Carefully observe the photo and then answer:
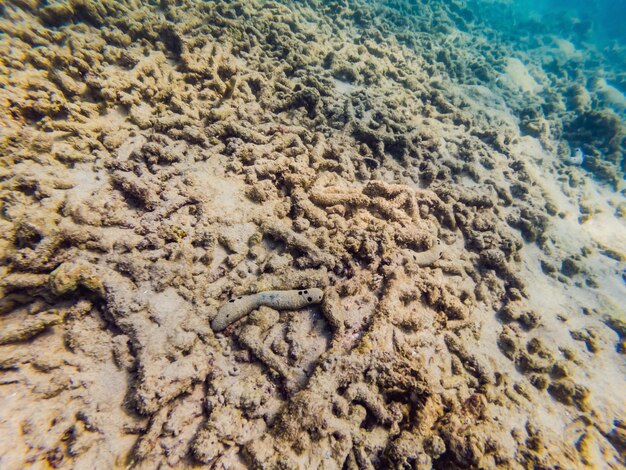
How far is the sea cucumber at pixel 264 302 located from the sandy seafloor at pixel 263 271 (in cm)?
11

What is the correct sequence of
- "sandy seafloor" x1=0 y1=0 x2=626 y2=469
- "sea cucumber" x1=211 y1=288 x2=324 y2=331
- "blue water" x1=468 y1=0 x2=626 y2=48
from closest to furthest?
1. "sandy seafloor" x1=0 y1=0 x2=626 y2=469
2. "sea cucumber" x1=211 y1=288 x2=324 y2=331
3. "blue water" x1=468 y1=0 x2=626 y2=48

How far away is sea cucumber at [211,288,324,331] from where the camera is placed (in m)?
3.36

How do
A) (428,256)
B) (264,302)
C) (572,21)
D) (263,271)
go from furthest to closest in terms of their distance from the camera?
(572,21)
(428,256)
(263,271)
(264,302)

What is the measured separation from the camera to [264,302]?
3502mm

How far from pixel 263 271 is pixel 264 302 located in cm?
51

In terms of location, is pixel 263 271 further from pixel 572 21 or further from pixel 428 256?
pixel 572 21

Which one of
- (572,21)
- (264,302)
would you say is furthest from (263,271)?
(572,21)

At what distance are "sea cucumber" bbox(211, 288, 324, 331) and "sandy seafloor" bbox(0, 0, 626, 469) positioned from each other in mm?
112

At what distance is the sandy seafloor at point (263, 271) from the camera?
2770mm

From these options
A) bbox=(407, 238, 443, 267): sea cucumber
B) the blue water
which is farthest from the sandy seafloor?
the blue water

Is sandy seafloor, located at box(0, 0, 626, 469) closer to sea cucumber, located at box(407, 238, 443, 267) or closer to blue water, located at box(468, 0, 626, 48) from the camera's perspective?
sea cucumber, located at box(407, 238, 443, 267)

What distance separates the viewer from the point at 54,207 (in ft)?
11.2

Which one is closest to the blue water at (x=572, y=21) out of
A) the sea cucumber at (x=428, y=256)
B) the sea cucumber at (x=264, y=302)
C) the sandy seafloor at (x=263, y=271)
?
the sandy seafloor at (x=263, y=271)

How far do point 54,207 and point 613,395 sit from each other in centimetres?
876
